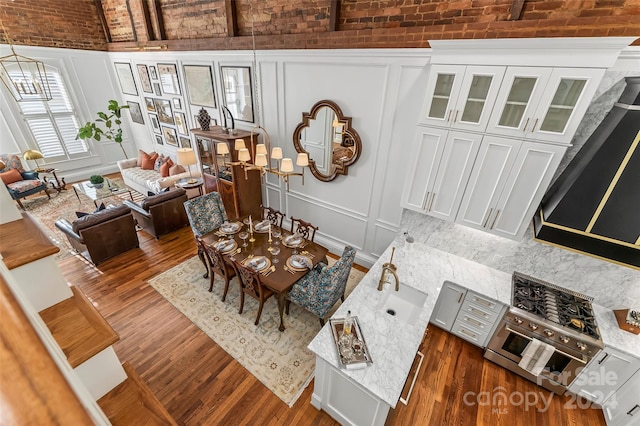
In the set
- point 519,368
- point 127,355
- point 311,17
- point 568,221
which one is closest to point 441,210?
point 568,221

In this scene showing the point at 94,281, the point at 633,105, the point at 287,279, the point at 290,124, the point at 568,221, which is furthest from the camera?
the point at 290,124

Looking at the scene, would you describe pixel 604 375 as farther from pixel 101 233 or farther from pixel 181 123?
pixel 181 123

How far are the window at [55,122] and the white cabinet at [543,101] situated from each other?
1034cm

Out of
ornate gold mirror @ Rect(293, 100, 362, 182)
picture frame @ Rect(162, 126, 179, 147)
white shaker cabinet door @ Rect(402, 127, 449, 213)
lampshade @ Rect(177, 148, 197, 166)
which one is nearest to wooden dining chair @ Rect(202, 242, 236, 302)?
ornate gold mirror @ Rect(293, 100, 362, 182)

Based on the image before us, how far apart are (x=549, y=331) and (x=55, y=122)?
1154 cm

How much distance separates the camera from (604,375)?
9.66ft

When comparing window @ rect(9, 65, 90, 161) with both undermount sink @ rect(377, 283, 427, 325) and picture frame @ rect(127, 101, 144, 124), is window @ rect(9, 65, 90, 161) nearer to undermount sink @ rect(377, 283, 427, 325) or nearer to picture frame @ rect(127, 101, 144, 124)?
picture frame @ rect(127, 101, 144, 124)

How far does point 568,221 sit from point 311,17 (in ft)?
14.2

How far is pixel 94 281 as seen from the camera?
4605 millimetres

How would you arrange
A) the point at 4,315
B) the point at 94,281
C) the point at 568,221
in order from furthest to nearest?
the point at 94,281 → the point at 568,221 → the point at 4,315

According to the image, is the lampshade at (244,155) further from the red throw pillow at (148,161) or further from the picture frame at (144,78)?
the picture frame at (144,78)

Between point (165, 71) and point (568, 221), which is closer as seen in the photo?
point (568, 221)

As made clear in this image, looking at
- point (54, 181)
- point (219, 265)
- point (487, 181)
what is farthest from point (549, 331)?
point (54, 181)

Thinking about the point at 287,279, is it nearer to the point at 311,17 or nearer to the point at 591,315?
the point at 591,315
